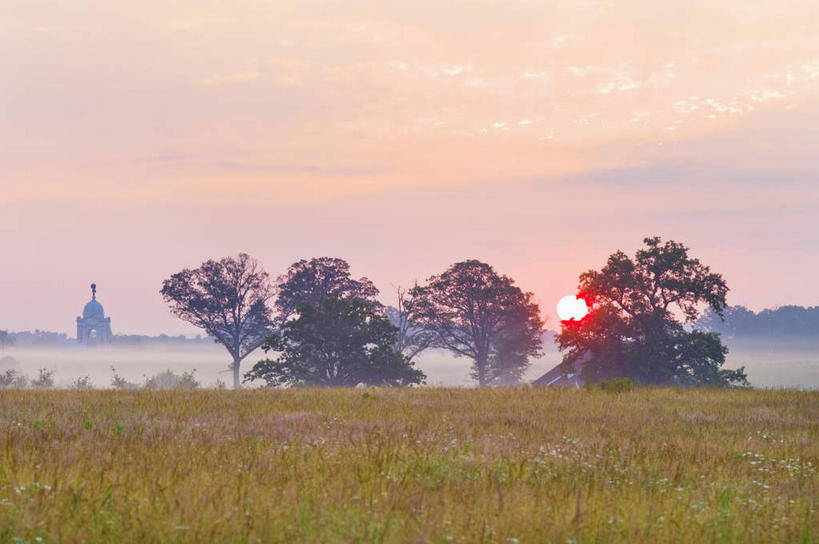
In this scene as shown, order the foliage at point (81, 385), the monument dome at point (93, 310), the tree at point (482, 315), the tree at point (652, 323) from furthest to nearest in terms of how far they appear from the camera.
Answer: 1. the monument dome at point (93, 310)
2. the tree at point (482, 315)
3. the tree at point (652, 323)
4. the foliage at point (81, 385)

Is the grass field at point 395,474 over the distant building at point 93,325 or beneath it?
beneath

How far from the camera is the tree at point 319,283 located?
67.4 meters

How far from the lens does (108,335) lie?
19438 cm

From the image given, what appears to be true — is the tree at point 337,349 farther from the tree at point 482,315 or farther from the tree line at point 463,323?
the tree at point 482,315

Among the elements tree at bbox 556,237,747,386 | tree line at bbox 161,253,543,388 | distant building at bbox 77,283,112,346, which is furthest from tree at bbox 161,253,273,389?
distant building at bbox 77,283,112,346

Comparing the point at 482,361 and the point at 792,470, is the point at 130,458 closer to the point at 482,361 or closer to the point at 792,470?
the point at 792,470

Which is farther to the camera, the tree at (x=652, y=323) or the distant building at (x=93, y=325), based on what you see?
the distant building at (x=93, y=325)

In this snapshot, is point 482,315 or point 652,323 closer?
point 652,323

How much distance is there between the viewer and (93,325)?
597 ft

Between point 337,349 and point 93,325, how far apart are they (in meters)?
149

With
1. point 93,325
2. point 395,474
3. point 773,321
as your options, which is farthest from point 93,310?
point 395,474

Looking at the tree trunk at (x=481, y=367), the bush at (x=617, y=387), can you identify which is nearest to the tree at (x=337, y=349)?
the tree trunk at (x=481, y=367)

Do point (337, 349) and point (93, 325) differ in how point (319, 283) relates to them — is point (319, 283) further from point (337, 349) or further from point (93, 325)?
point (93, 325)

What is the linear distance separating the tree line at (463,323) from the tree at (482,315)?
0.09m
